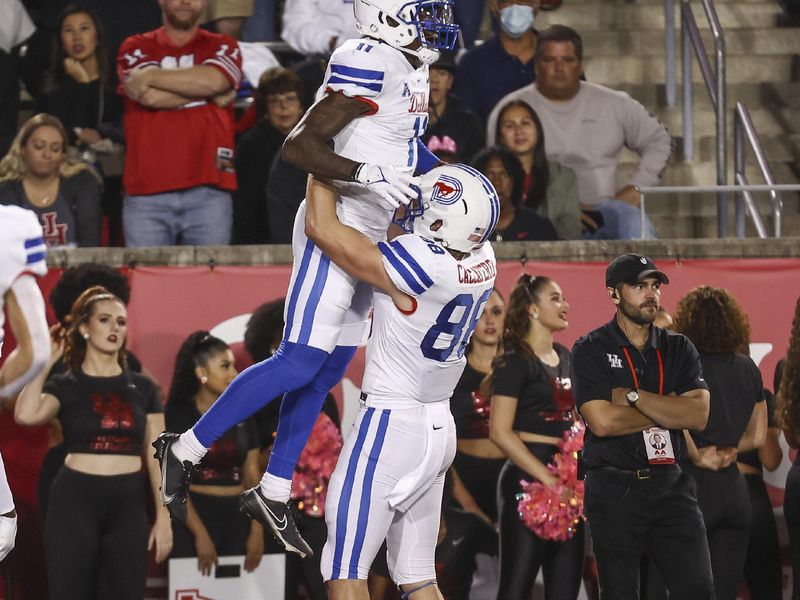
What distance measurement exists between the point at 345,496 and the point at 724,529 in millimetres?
2675

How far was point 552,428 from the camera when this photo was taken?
331 inches

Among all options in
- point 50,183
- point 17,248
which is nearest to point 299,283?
point 17,248

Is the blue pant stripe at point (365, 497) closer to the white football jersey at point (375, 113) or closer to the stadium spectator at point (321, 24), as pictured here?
the white football jersey at point (375, 113)

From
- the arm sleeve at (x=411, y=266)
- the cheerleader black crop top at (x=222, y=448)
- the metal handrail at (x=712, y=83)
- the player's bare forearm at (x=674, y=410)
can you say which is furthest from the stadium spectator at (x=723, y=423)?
the arm sleeve at (x=411, y=266)

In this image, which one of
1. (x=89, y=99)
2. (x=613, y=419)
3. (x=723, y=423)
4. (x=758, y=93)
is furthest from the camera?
(x=758, y=93)

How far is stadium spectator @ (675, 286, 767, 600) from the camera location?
8008mm

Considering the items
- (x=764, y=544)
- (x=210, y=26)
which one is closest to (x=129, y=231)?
(x=210, y=26)

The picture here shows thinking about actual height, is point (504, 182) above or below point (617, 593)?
above

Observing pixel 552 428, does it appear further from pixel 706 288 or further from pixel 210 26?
pixel 210 26

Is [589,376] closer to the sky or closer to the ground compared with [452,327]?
closer to the ground

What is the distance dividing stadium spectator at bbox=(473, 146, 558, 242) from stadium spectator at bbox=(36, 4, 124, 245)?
7.80 ft

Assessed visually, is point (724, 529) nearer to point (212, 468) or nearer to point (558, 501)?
point (558, 501)

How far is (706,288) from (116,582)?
3.45 meters

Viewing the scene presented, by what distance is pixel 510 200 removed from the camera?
9.09m
